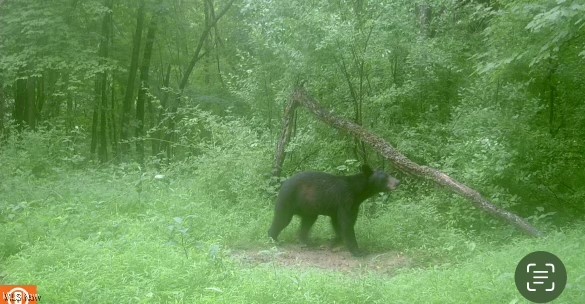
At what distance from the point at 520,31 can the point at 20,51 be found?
434 inches

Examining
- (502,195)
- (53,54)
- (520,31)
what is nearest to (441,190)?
(502,195)

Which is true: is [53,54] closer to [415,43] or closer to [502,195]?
[415,43]

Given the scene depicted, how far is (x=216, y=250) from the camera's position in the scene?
17.9ft

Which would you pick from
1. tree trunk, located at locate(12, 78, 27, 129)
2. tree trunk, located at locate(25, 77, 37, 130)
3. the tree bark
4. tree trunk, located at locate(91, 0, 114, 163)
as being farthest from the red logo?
tree trunk, located at locate(12, 78, 27, 129)

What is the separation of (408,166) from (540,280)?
4510 millimetres

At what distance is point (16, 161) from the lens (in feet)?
35.8

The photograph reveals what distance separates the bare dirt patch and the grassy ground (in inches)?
1.0

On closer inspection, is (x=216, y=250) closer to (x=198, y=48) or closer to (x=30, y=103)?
(x=30, y=103)

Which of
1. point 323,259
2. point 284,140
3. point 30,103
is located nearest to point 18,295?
point 323,259

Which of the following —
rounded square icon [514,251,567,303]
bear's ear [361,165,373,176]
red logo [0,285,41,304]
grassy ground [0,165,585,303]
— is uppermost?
rounded square icon [514,251,567,303]

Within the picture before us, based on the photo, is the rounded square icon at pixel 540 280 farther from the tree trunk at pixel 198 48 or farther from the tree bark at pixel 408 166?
the tree trunk at pixel 198 48

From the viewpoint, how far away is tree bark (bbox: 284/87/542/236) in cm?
670

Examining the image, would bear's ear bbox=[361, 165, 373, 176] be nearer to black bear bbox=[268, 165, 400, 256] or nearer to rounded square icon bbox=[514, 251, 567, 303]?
black bear bbox=[268, 165, 400, 256]

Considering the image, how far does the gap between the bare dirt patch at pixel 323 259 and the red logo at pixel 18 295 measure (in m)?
2.39
